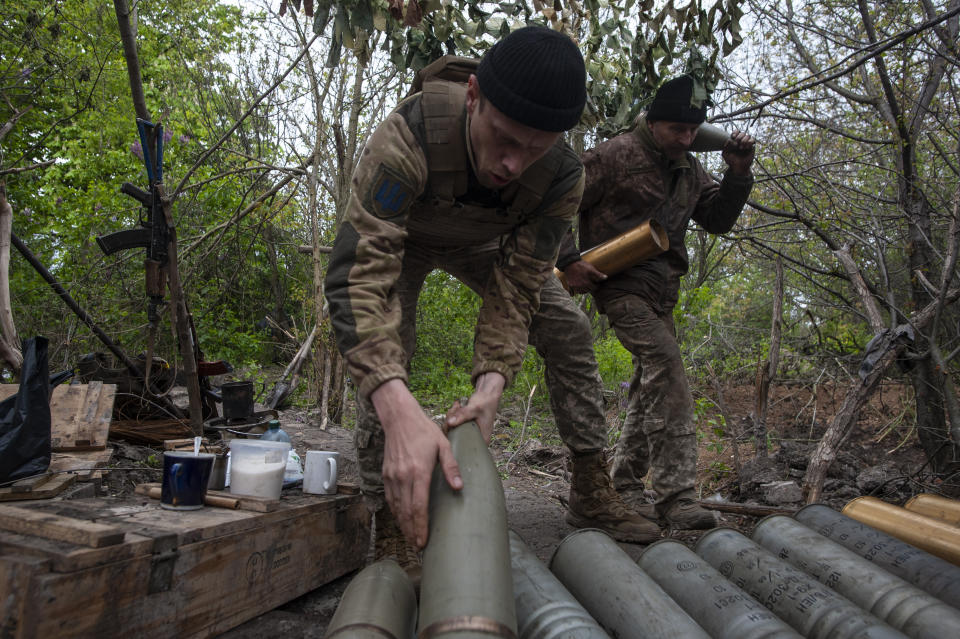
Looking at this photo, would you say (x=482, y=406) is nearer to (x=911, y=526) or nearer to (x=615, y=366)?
(x=911, y=526)

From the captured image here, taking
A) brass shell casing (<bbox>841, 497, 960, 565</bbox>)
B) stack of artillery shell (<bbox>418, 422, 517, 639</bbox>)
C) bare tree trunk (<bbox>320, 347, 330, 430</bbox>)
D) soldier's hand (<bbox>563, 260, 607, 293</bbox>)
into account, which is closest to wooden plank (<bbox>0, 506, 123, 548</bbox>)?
stack of artillery shell (<bbox>418, 422, 517, 639</bbox>)

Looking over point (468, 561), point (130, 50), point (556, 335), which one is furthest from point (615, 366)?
point (468, 561)

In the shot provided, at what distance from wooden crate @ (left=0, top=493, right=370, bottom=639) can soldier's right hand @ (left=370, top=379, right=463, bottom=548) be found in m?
0.66

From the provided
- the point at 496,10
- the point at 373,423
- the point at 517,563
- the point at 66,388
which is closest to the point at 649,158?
the point at 496,10

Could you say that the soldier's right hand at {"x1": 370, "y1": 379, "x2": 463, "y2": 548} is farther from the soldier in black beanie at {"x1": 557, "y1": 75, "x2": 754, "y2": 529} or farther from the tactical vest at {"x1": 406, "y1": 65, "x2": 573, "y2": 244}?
the soldier in black beanie at {"x1": 557, "y1": 75, "x2": 754, "y2": 529}

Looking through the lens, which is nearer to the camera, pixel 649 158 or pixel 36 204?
pixel 649 158

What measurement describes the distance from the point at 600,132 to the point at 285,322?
23.4ft

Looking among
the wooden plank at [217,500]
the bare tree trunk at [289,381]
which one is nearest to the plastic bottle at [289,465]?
the wooden plank at [217,500]

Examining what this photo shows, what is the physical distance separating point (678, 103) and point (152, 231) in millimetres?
2862

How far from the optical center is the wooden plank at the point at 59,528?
164 cm

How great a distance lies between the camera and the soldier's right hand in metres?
1.63

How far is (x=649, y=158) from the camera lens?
3.69 meters

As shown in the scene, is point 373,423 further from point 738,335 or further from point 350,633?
point 738,335

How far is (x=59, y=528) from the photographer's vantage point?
66.6 inches
